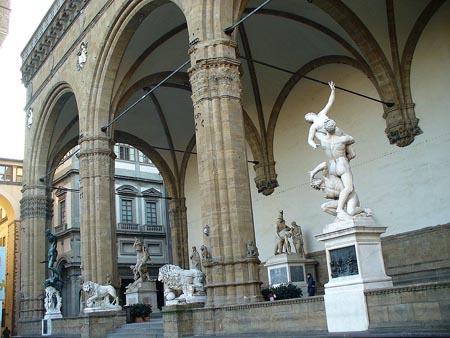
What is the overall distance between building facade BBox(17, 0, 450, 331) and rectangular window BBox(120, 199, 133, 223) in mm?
8483

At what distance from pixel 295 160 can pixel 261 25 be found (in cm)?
531

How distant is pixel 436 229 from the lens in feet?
49.3

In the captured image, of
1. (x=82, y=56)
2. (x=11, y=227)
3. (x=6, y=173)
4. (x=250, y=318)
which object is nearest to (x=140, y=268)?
(x=82, y=56)

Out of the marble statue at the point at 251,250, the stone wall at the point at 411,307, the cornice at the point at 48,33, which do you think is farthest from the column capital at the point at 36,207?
the stone wall at the point at 411,307

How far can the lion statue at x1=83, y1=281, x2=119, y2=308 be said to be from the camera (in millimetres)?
15398

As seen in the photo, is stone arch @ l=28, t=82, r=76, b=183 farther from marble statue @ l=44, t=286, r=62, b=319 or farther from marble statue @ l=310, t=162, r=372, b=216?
marble statue @ l=310, t=162, r=372, b=216

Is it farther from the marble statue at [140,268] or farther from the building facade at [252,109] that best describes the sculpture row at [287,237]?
the marble statue at [140,268]

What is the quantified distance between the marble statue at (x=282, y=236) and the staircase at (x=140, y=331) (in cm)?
588

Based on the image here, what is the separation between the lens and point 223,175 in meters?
11.3

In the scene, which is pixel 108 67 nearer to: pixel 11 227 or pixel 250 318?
pixel 250 318

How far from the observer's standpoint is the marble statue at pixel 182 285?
11.6 meters

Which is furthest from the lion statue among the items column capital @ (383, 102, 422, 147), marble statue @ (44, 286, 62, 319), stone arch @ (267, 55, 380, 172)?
column capital @ (383, 102, 422, 147)

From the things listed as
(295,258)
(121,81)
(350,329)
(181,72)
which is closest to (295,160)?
(295,258)

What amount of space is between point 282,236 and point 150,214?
15.5 m
